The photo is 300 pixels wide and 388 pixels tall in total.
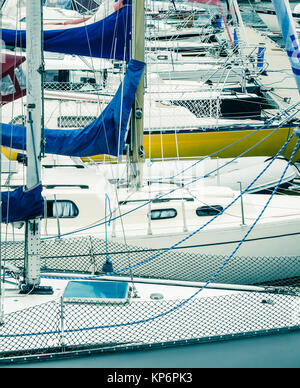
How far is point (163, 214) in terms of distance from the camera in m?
11.3

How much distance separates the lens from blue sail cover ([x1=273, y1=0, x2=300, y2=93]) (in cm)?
769

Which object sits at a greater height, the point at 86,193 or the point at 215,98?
the point at 215,98

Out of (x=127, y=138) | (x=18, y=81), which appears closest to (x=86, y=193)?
(x=127, y=138)

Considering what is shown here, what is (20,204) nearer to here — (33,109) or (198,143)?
(33,109)

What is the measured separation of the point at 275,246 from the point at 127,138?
368 centimetres

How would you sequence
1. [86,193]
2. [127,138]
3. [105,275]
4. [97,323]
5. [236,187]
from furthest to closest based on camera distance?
[236,187], [86,193], [127,138], [105,275], [97,323]

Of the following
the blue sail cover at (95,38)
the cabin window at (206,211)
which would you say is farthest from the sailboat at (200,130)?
the blue sail cover at (95,38)

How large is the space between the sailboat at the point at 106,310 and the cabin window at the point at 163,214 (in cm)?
282

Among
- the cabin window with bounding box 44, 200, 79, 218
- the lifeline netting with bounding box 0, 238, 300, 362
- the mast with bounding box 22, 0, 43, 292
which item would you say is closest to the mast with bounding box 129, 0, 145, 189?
the cabin window with bounding box 44, 200, 79, 218

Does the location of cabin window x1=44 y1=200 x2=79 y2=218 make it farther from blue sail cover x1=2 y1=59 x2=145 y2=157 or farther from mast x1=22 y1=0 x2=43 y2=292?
mast x1=22 y1=0 x2=43 y2=292

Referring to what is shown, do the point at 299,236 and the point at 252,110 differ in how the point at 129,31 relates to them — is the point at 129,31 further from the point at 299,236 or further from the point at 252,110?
the point at 252,110

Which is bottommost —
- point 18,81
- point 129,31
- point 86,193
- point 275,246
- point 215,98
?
point 275,246

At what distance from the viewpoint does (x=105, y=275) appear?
8438 mm

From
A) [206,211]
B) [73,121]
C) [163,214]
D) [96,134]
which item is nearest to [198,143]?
[73,121]
